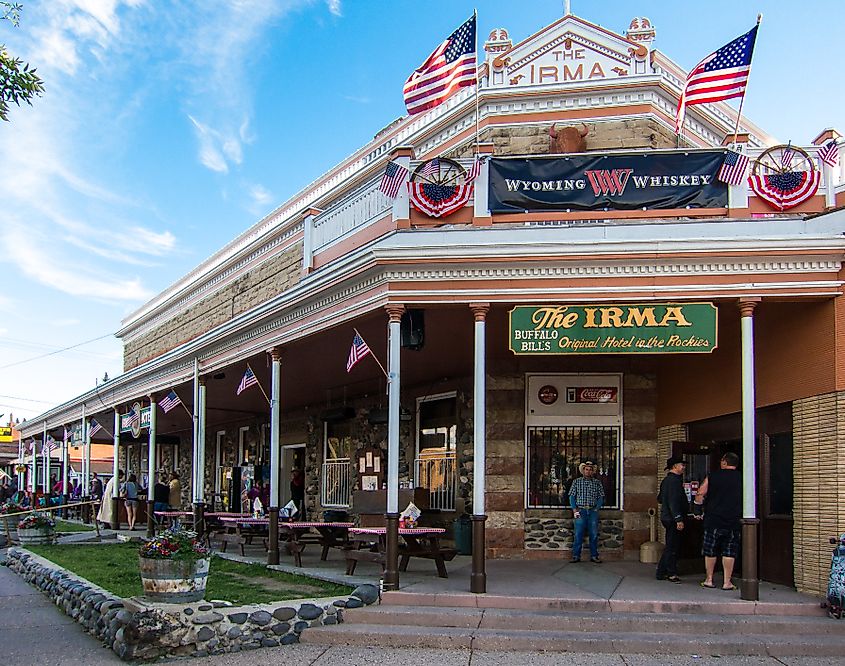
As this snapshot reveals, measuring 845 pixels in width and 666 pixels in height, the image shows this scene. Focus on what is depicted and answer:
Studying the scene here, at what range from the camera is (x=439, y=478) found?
15.5 m

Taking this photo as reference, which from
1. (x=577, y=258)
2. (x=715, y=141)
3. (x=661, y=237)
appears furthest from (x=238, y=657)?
(x=715, y=141)

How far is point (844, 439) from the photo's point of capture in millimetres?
9344

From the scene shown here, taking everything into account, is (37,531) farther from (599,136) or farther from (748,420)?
(748,420)

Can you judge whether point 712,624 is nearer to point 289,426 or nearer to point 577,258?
point 577,258

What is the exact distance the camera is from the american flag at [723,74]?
1107 centimetres

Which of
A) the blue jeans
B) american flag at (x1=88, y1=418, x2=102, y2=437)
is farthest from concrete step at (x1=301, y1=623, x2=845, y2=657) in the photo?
american flag at (x1=88, y1=418, x2=102, y2=437)

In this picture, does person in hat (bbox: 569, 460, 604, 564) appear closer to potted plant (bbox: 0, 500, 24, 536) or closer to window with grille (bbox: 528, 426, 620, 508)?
window with grille (bbox: 528, 426, 620, 508)

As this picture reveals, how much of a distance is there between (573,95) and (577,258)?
4.66 metres

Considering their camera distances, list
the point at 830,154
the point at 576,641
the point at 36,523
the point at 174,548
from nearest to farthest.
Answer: the point at 576,641
the point at 174,548
the point at 830,154
the point at 36,523

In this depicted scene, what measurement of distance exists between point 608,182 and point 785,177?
6.65 feet

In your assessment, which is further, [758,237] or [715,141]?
[715,141]

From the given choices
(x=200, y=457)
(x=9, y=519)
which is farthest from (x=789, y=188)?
(x=9, y=519)

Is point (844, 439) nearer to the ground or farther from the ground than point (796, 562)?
farther from the ground

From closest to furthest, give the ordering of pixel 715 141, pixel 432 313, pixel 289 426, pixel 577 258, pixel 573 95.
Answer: pixel 577 258, pixel 432 313, pixel 573 95, pixel 715 141, pixel 289 426
